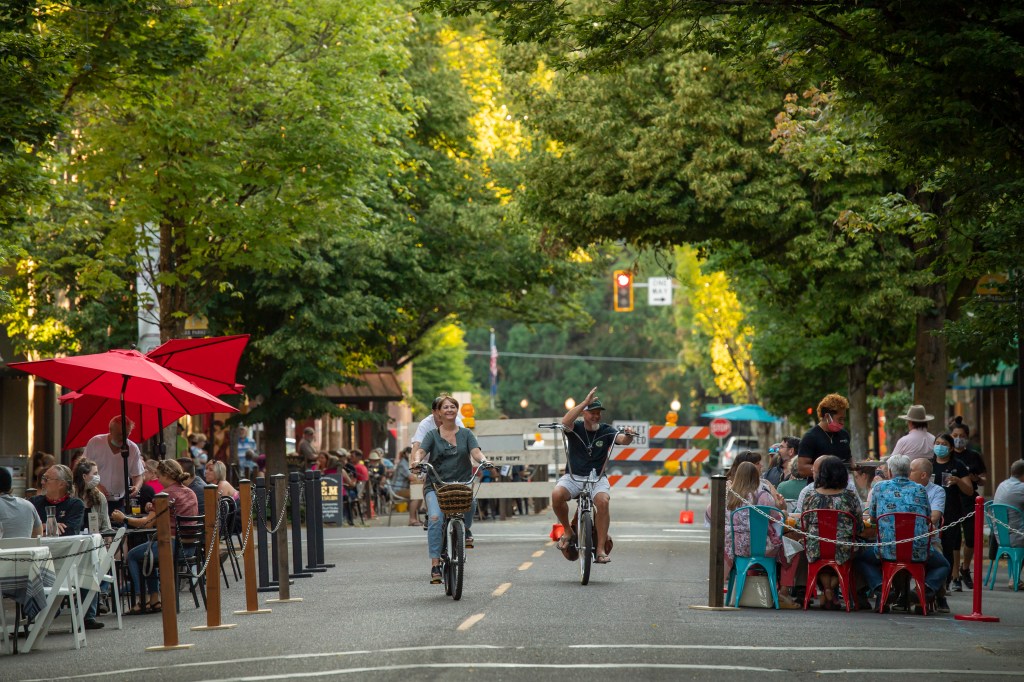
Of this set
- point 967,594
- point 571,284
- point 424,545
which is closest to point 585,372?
point 571,284

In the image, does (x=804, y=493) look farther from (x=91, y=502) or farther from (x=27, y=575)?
(x=27, y=575)

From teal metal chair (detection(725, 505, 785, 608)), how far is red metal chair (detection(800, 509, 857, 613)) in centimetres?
29

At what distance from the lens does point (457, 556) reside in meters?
14.5

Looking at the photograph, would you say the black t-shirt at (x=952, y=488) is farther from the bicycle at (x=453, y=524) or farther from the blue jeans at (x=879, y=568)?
the bicycle at (x=453, y=524)

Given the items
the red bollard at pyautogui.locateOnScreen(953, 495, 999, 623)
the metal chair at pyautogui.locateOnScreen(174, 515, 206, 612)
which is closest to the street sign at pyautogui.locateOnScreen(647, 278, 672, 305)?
the metal chair at pyautogui.locateOnScreen(174, 515, 206, 612)

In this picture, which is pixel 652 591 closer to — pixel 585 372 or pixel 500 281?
pixel 500 281

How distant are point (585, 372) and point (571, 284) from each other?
6259cm

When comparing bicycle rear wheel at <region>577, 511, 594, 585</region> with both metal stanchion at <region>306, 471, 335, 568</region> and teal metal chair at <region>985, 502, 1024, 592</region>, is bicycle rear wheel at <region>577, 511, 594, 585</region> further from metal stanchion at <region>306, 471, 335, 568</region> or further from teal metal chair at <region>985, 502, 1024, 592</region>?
teal metal chair at <region>985, 502, 1024, 592</region>

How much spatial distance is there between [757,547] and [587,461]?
2.54 m

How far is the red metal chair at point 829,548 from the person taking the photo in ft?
47.4

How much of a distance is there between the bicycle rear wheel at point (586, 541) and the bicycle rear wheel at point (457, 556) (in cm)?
172

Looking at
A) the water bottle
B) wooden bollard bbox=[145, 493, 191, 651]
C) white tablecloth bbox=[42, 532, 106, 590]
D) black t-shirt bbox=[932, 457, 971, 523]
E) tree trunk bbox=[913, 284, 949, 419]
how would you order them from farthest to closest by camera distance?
1. tree trunk bbox=[913, 284, 949, 419]
2. black t-shirt bbox=[932, 457, 971, 523]
3. the water bottle
4. white tablecloth bbox=[42, 532, 106, 590]
5. wooden bollard bbox=[145, 493, 191, 651]

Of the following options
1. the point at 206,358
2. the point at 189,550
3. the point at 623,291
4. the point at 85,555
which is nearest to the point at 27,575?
the point at 85,555

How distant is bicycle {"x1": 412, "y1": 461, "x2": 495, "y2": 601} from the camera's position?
1445cm
